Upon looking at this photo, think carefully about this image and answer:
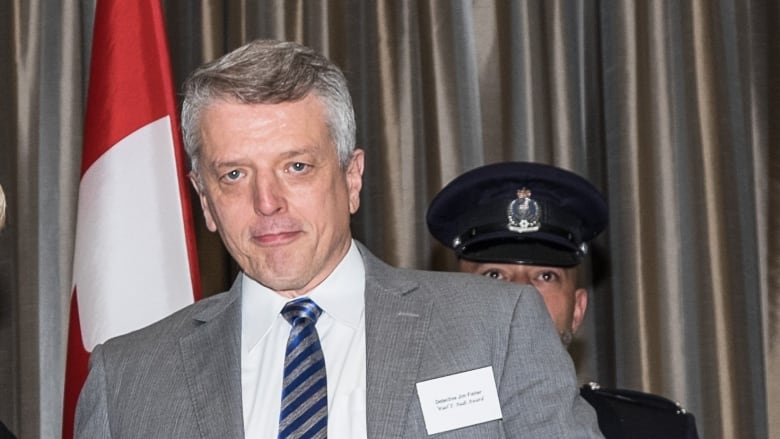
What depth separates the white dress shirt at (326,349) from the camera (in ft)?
5.50

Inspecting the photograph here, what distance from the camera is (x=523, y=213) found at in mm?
2586

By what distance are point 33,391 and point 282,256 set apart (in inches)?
64.7

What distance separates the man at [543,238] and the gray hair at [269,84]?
79 centimetres

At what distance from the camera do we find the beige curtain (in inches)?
123

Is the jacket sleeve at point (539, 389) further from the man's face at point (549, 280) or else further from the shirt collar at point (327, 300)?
the man's face at point (549, 280)

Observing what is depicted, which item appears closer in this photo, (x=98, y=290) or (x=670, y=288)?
(x=98, y=290)

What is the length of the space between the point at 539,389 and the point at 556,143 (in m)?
1.63

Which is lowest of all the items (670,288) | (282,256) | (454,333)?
(670,288)

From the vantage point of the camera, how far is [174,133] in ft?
9.21

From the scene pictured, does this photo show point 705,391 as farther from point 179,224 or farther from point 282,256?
point 282,256

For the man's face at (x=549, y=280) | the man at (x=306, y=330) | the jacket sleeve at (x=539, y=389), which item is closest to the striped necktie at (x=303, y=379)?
the man at (x=306, y=330)

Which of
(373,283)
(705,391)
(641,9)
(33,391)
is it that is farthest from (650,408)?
(33,391)

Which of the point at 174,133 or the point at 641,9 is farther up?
the point at 641,9

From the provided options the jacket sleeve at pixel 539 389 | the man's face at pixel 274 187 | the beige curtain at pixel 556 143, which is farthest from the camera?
the beige curtain at pixel 556 143
